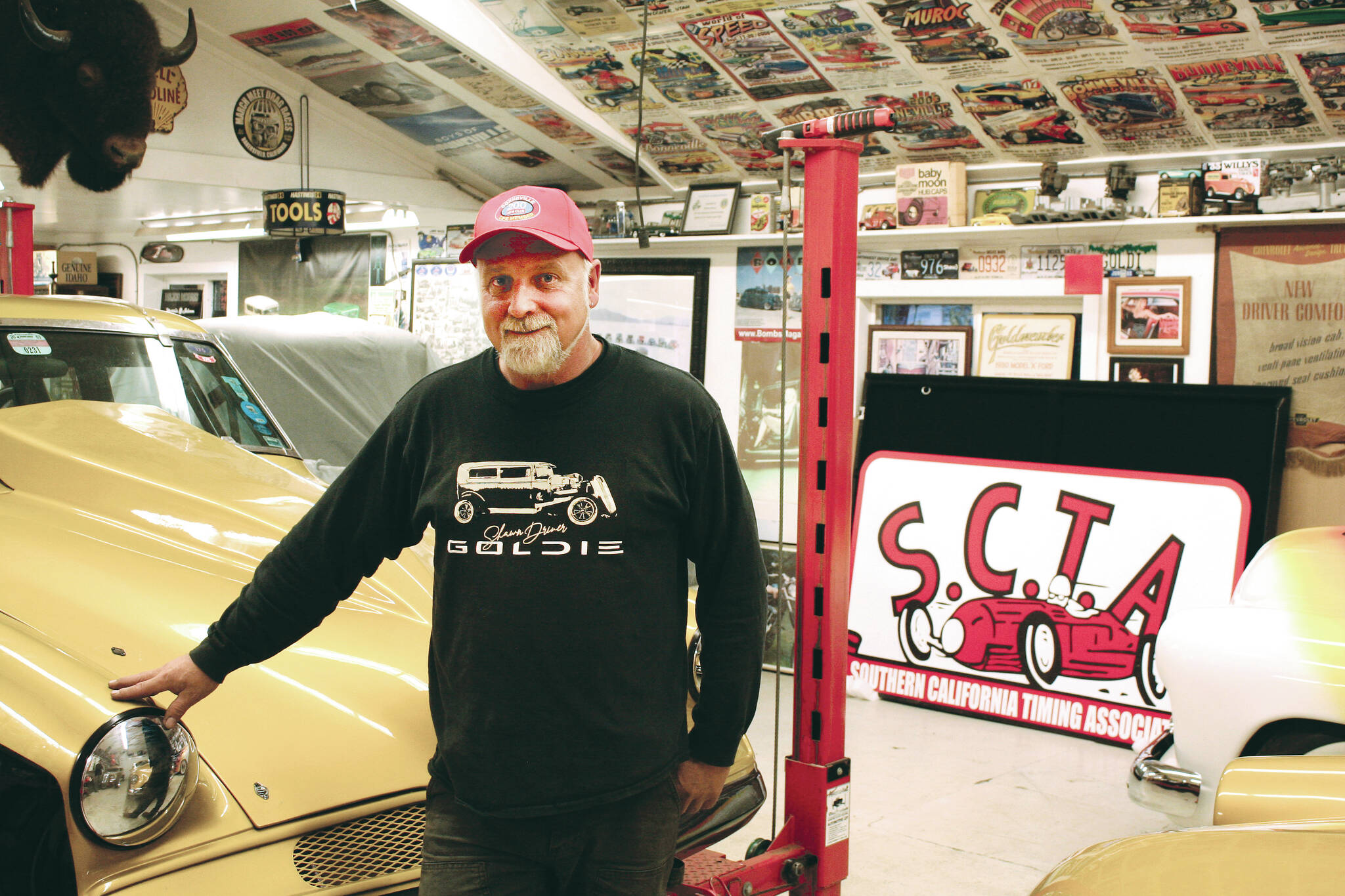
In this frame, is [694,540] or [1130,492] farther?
[1130,492]

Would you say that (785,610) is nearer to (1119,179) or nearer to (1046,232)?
(1046,232)

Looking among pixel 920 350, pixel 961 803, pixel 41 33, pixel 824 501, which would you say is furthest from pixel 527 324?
pixel 41 33

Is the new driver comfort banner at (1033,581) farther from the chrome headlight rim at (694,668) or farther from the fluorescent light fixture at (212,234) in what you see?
the fluorescent light fixture at (212,234)

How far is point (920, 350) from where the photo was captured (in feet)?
16.5

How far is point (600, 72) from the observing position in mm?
4891

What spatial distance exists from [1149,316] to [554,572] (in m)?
3.80

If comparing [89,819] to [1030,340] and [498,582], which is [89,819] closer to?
[498,582]

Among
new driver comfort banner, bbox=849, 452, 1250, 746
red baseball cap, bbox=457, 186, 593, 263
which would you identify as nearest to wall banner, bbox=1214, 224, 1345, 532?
new driver comfort banner, bbox=849, 452, 1250, 746

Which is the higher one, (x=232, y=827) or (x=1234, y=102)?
(x=1234, y=102)

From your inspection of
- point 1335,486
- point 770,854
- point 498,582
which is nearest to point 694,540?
point 498,582

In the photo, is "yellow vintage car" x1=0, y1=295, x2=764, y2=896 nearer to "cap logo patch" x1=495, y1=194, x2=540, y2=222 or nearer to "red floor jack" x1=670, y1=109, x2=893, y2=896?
"red floor jack" x1=670, y1=109, x2=893, y2=896

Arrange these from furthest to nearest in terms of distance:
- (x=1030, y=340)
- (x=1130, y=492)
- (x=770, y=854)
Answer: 1. (x=1030, y=340)
2. (x=1130, y=492)
3. (x=770, y=854)

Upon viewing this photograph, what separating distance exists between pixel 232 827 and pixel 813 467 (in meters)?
1.30

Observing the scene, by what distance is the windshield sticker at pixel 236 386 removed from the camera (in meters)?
3.11
